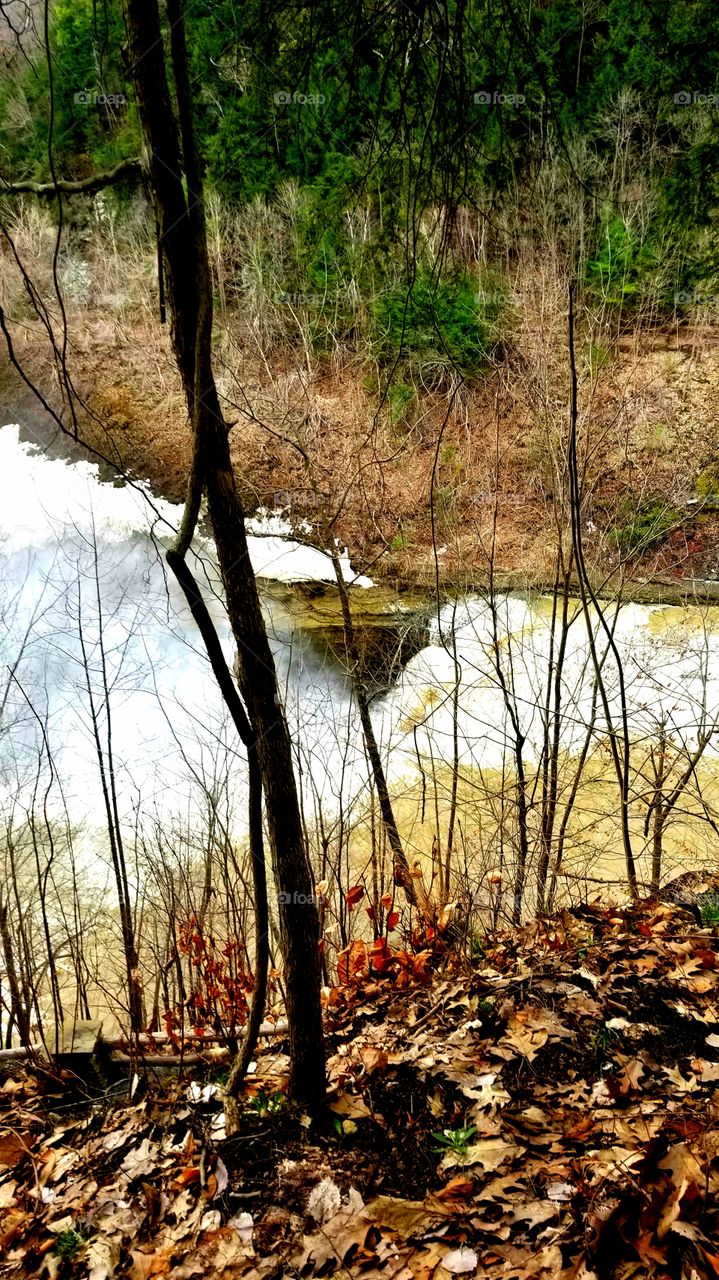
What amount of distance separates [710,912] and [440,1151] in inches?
75.5

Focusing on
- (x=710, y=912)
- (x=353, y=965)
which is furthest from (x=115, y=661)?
(x=710, y=912)

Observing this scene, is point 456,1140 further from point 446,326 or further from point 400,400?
point 446,326

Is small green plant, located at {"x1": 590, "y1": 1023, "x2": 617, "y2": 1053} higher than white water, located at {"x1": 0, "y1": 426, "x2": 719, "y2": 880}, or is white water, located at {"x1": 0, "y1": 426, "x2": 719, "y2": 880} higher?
white water, located at {"x1": 0, "y1": 426, "x2": 719, "y2": 880}

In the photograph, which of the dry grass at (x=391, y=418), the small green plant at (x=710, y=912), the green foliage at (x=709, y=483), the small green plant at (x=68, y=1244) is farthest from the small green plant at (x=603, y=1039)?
the green foliage at (x=709, y=483)

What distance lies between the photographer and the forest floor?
1.89m

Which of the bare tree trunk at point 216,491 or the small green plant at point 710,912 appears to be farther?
the small green plant at point 710,912

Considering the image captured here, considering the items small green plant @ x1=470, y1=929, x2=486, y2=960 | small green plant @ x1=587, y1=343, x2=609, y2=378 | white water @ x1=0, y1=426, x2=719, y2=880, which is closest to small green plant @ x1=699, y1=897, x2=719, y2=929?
small green plant @ x1=470, y1=929, x2=486, y2=960

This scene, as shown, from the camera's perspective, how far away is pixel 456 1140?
7.55 ft

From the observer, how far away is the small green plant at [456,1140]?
2.28 meters

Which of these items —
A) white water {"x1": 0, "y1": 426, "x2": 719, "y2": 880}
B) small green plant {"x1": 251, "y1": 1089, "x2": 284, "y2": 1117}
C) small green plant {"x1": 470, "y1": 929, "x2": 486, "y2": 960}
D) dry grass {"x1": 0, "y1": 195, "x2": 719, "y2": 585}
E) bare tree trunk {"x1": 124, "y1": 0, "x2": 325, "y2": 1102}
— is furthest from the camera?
dry grass {"x1": 0, "y1": 195, "x2": 719, "y2": 585}

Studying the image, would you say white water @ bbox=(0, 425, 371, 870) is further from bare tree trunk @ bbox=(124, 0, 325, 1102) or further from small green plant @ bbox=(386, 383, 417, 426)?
bare tree trunk @ bbox=(124, 0, 325, 1102)

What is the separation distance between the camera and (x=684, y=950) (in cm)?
317

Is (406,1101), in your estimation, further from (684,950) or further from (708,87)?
(708,87)

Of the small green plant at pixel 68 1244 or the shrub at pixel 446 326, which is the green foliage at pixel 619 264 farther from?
the small green plant at pixel 68 1244
